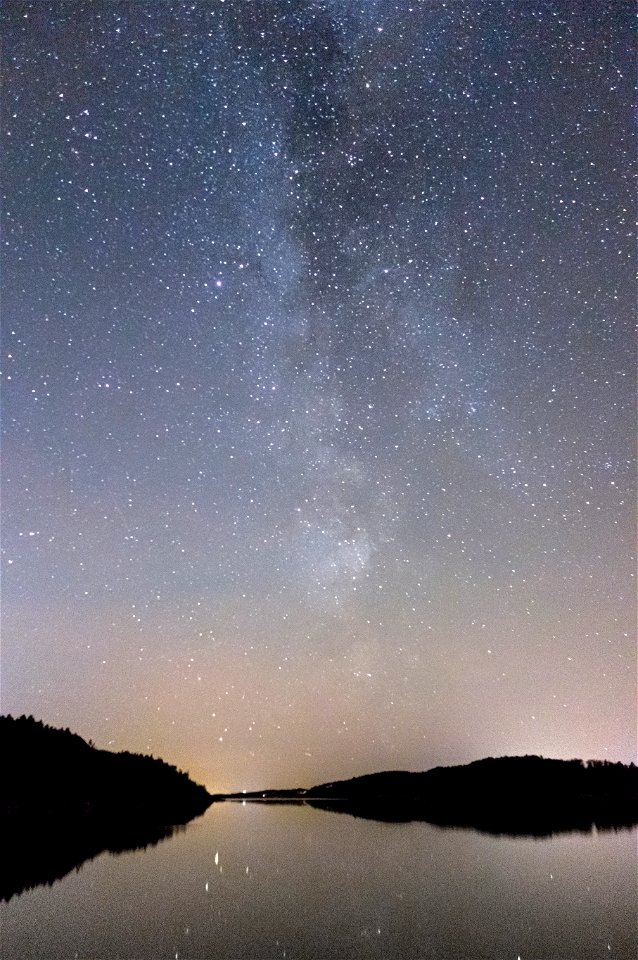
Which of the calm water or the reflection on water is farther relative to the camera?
the reflection on water

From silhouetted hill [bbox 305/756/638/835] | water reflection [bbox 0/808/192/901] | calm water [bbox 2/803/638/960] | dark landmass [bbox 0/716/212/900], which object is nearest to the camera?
calm water [bbox 2/803/638/960]

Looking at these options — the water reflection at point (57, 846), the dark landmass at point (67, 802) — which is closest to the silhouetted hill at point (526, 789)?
the dark landmass at point (67, 802)

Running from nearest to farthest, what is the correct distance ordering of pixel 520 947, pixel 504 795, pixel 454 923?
pixel 520 947 < pixel 454 923 < pixel 504 795

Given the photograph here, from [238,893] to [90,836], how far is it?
1332 centimetres

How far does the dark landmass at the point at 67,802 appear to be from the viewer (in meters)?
17.3

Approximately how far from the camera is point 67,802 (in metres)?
35.6

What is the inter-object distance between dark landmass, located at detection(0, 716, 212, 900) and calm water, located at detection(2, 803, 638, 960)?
1463 millimetres

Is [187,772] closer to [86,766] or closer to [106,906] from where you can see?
[86,766]

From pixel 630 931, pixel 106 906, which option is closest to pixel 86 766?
pixel 106 906

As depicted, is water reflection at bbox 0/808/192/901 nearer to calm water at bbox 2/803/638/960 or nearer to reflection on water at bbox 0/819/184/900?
A: reflection on water at bbox 0/819/184/900

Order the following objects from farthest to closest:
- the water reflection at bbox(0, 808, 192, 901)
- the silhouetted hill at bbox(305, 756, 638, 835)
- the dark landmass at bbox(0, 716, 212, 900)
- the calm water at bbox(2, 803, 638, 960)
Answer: the silhouetted hill at bbox(305, 756, 638, 835)
the dark landmass at bbox(0, 716, 212, 900)
the water reflection at bbox(0, 808, 192, 901)
the calm water at bbox(2, 803, 638, 960)

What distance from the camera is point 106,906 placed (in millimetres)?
11461

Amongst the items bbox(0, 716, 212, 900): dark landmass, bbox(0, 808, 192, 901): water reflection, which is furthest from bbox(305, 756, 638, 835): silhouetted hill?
bbox(0, 808, 192, 901): water reflection

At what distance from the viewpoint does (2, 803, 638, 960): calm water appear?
9062 millimetres
